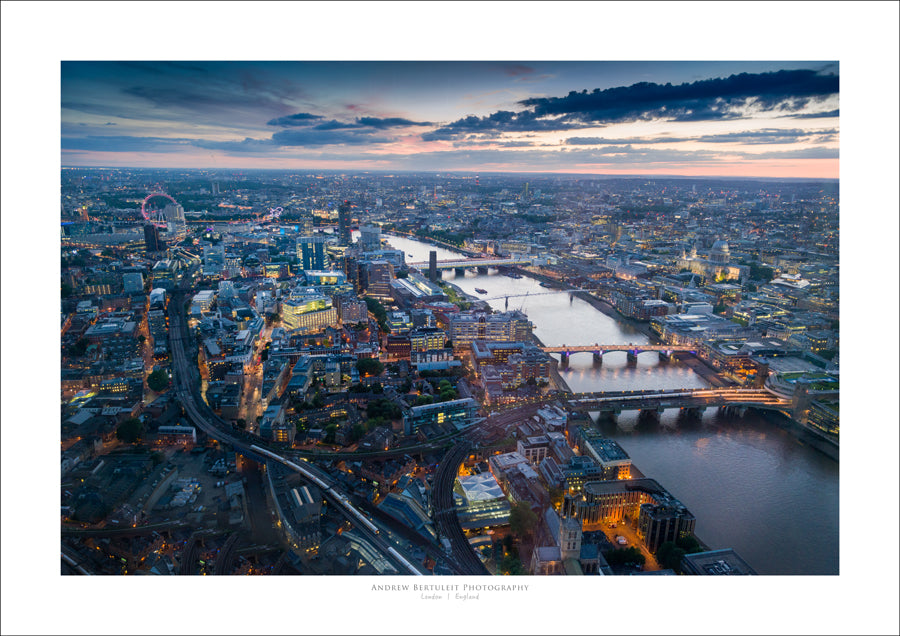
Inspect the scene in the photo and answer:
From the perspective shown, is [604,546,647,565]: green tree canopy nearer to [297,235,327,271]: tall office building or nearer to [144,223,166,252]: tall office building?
[297,235,327,271]: tall office building

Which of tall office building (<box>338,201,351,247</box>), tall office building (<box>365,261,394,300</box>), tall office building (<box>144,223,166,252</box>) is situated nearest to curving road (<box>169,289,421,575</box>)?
tall office building (<box>365,261,394,300</box>)

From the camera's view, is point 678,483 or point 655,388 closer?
point 678,483

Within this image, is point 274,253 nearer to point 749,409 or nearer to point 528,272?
point 528,272

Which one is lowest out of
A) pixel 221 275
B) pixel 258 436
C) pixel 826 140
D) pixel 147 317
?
pixel 258 436

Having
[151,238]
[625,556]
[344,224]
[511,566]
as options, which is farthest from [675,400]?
[151,238]

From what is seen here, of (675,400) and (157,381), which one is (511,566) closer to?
(675,400)

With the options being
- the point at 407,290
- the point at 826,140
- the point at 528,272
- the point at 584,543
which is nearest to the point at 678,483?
the point at 584,543
